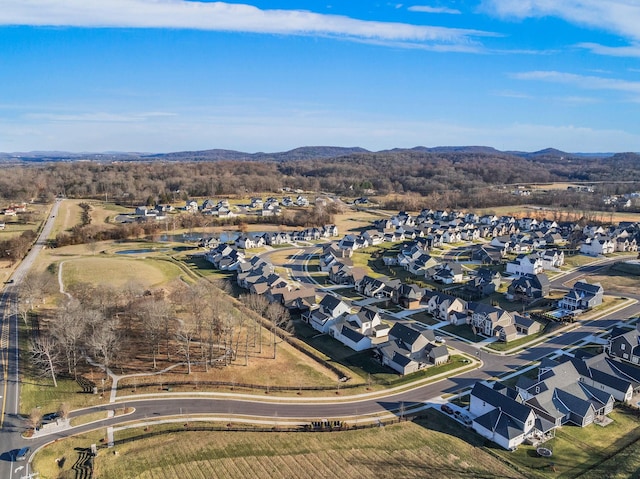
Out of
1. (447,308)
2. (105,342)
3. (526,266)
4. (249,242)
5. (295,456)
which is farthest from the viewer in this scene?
(249,242)

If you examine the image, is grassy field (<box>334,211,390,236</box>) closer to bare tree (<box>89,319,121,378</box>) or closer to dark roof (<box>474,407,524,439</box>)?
bare tree (<box>89,319,121,378</box>)

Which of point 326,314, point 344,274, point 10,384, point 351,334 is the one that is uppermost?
point 344,274

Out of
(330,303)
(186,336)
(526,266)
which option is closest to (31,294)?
(186,336)

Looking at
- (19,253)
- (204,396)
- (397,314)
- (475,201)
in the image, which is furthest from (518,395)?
(475,201)

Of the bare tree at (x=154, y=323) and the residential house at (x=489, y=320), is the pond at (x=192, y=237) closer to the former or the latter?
the bare tree at (x=154, y=323)

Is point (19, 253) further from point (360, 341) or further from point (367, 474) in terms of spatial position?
point (367, 474)

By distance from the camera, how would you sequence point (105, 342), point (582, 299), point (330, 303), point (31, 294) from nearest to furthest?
point (105, 342) < point (31, 294) < point (330, 303) < point (582, 299)

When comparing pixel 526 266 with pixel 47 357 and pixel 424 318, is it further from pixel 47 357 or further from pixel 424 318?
pixel 47 357
